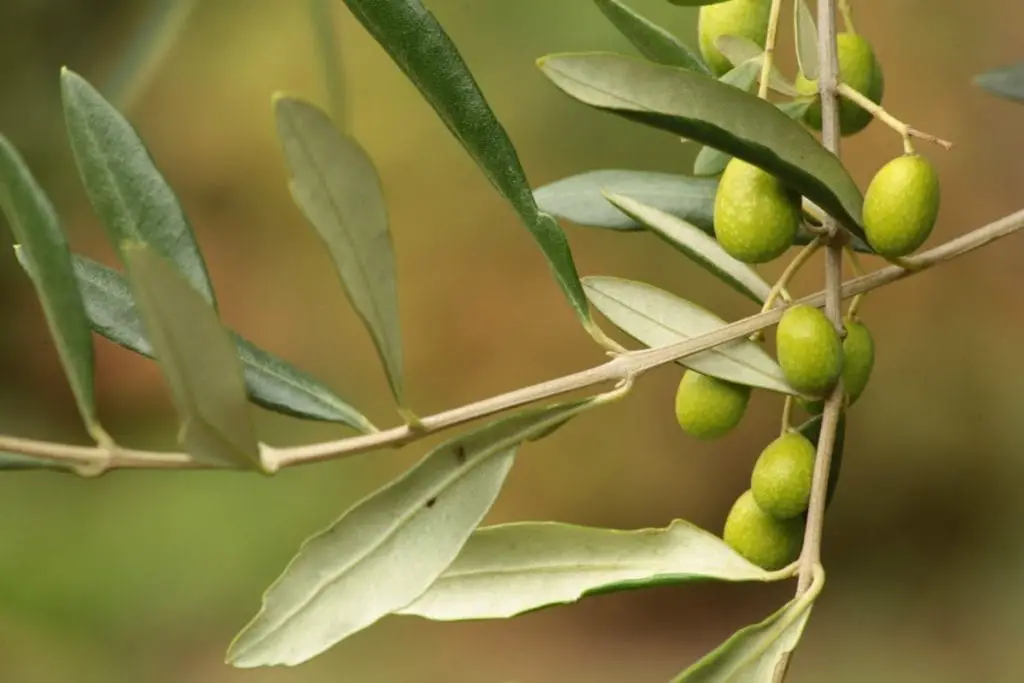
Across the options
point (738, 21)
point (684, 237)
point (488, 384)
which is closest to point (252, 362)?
point (684, 237)

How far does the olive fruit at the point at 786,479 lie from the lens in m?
0.41

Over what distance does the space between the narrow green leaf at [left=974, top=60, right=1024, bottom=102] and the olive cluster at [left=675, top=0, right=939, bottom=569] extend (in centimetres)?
9

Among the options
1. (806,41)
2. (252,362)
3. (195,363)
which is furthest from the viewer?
(806,41)

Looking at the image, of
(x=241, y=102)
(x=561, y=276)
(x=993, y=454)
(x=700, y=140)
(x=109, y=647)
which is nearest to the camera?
(x=700, y=140)

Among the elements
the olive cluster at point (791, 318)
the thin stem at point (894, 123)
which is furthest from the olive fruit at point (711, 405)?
the thin stem at point (894, 123)

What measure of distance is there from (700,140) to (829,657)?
850 mm

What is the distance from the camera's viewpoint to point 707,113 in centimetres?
31

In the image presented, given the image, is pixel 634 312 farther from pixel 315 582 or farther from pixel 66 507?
pixel 66 507

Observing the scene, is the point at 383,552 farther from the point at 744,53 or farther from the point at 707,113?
the point at 744,53

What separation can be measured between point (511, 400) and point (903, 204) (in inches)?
6.8

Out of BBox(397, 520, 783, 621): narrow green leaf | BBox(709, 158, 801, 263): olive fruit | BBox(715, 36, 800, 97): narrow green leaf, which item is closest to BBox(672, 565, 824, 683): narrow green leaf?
BBox(397, 520, 783, 621): narrow green leaf

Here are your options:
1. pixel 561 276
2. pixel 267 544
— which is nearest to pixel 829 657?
pixel 267 544

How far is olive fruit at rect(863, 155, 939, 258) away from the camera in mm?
371

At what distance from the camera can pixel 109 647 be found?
3.65 feet
